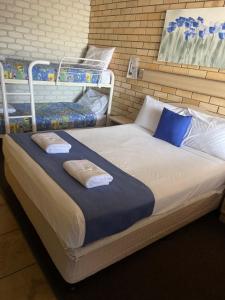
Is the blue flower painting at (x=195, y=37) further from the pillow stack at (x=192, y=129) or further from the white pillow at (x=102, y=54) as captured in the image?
the white pillow at (x=102, y=54)

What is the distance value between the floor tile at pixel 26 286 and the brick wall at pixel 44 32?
9.23 ft

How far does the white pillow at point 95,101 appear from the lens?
3842 mm

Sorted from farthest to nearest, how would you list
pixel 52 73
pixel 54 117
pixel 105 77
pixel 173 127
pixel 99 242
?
pixel 105 77 < pixel 54 117 < pixel 52 73 < pixel 173 127 < pixel 99 242

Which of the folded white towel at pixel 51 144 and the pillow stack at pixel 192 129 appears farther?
the pillow stack at pixel 192 129

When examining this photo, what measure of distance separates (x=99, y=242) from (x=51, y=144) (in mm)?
890

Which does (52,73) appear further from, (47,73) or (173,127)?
(173,127)

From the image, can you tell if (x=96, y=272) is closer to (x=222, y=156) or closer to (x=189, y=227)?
(x=189, y=227)

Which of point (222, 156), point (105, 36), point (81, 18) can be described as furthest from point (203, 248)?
point (81, 18)

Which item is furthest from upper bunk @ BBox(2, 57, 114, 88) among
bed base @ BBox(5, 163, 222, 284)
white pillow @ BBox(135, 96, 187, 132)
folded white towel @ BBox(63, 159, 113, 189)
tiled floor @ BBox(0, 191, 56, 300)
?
tiled floor @ BBox(0, 191, 56, 300)

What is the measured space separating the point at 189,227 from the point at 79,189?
1.26 metres

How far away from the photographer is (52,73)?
3111 mm

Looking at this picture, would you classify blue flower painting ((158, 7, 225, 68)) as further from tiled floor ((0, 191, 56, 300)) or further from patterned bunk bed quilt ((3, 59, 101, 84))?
tiled floor ((0, 191, 56, 300))

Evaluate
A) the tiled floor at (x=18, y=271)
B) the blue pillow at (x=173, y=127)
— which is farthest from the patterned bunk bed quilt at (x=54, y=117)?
the tiled floor at (x=18, y=271)

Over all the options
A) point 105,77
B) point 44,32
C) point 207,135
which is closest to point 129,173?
point 207,135
